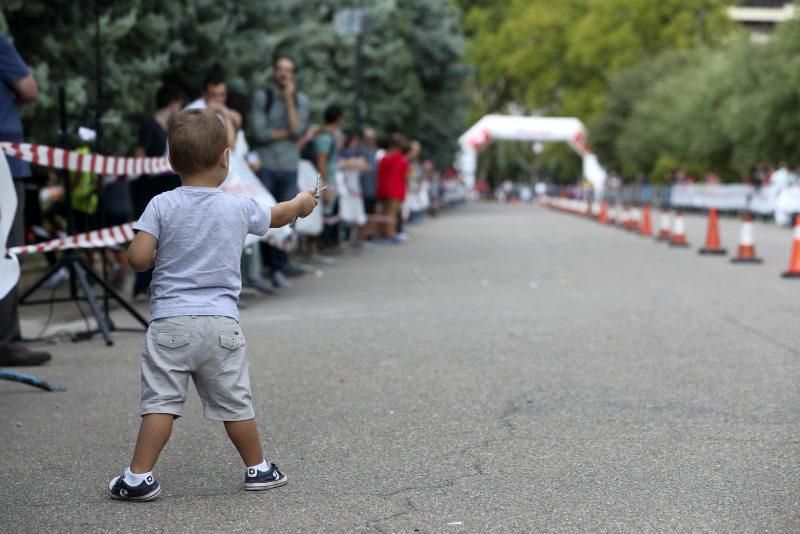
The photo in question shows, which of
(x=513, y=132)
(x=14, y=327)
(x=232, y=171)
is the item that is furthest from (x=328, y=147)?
(x=513, y=132)

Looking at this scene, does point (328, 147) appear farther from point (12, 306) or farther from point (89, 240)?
point (12, 306)

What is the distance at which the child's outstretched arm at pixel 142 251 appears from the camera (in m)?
4.53

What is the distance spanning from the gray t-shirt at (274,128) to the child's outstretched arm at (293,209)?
8247mm

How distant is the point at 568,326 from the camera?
32.0 ft

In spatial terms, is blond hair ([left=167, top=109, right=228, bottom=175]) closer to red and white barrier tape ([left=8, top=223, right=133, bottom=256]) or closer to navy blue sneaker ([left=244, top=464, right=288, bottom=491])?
navy blue sneaker ([left=244, top=464, right=288, bottom=491])

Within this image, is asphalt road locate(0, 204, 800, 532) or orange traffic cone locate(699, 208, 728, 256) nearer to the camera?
asphalt road locate(0, 204, 800, 532)

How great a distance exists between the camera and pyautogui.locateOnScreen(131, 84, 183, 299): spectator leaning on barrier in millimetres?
10570

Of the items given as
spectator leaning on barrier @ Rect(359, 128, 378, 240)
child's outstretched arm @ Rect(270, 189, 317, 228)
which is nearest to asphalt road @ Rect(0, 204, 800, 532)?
child's outstretched arm @ Rect(270, 189, 317, 228)

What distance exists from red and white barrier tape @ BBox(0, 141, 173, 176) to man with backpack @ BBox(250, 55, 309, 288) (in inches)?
115

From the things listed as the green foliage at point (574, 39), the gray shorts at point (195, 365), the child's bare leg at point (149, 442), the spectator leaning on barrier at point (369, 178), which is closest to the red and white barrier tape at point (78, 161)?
the gray shorts at point (195, 365)

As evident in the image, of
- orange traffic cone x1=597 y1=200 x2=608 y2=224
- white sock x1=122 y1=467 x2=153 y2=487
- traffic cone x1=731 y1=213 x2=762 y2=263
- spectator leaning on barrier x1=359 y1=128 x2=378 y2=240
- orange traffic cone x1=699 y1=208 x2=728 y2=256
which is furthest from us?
orange traffic cone x1=597 y1=200 x2=608 y2=224

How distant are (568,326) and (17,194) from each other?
13.8ft

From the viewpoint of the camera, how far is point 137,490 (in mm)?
4492

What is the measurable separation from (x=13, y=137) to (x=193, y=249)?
3569 millimetres
